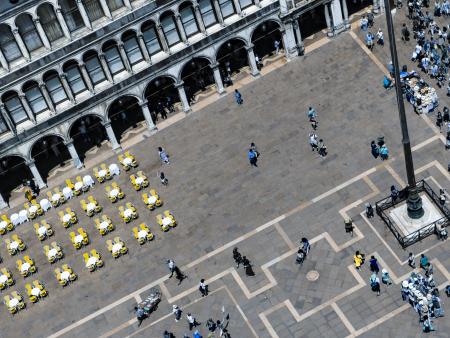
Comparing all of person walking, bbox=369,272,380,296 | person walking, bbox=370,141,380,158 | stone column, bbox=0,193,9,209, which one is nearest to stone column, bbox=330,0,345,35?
person walking, bbox=370,141,380,158

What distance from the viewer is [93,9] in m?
112

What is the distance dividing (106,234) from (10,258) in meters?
10.4

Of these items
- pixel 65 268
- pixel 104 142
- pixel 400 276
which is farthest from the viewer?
pixel 104 142

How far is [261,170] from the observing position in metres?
114

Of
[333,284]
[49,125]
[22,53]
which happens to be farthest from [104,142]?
[333,284]

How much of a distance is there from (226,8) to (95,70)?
16.2 m

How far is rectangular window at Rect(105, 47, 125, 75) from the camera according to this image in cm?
11494

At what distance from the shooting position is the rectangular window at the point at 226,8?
118 metres

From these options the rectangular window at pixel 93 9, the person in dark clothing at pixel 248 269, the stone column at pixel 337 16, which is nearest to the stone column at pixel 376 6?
the stone column at pixel 337 16

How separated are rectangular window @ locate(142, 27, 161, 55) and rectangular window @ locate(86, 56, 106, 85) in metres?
5.75

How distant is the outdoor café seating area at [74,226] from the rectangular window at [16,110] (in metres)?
8.58

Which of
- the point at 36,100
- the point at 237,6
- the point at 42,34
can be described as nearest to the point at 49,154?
the point at 36,100

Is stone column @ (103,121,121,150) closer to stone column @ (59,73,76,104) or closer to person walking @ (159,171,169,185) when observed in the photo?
stone column @ (59,73,76,104)

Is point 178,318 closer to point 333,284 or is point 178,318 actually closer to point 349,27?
point 333,284
